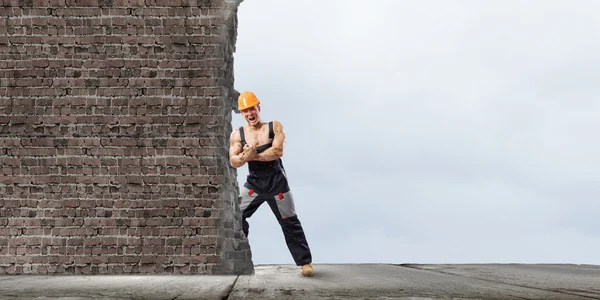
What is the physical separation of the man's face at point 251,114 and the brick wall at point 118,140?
0.75 meters

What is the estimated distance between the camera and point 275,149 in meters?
4.84

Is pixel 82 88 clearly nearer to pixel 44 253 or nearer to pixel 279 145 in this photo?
pixel 44 253

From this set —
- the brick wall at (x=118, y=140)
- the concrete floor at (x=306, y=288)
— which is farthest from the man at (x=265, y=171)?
the brick wall at (x=118, y=140)

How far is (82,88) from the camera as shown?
5.65m

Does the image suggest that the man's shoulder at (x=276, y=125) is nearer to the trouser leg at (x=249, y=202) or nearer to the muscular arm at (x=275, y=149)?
the muscular arm at (x=275, y=149)

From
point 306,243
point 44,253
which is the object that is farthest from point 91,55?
point 306,243

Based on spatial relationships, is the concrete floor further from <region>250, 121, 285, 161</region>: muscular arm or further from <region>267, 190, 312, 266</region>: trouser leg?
<region>250, 121, 285, 161</region>: muscular arm

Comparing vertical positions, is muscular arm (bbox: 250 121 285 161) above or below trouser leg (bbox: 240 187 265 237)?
above

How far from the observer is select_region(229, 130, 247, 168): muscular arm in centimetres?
486

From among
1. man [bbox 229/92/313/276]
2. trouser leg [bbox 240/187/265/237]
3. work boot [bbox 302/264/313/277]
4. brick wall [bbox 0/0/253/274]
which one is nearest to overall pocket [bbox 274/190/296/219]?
man [bbox 229/92/313/276]

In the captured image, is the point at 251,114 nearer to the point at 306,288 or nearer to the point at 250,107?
the point at 250,107

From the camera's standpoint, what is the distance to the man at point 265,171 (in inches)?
192

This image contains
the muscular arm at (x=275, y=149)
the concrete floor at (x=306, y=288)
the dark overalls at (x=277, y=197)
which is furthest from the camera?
the dark overalls at (x=277, y=197)

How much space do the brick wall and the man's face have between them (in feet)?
2.47
